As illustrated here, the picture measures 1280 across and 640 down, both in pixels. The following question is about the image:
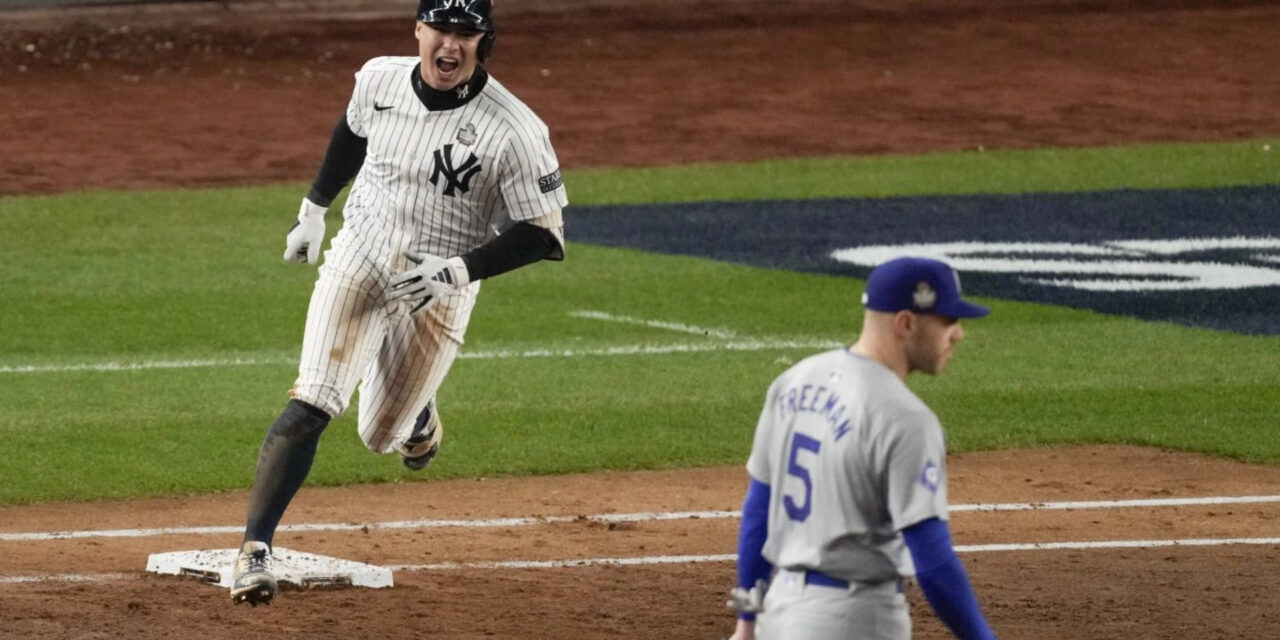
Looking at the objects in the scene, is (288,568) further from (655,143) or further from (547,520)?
(655,143)

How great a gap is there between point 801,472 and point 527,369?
6.92m

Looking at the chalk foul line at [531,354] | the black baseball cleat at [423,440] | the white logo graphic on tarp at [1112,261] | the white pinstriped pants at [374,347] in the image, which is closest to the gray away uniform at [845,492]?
the white pinstriped pants at [374,347]

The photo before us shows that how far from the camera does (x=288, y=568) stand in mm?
7191

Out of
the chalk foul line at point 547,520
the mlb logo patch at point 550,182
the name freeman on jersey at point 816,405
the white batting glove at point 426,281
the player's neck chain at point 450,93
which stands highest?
the player's neck chain at point 450,93

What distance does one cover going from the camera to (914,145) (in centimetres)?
2028

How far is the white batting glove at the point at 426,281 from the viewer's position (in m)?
6.81

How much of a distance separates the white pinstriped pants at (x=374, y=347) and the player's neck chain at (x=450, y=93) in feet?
1.78

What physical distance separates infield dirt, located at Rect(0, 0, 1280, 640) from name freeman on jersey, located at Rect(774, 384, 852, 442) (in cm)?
233

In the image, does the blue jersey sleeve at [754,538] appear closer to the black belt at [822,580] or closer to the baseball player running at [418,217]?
the black belt at [822,580]

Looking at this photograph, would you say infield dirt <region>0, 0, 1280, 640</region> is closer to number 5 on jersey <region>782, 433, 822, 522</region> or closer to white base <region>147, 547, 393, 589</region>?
white base <region>147, 547, 393, 589</region>

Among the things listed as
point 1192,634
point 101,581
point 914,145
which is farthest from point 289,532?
point 914,145

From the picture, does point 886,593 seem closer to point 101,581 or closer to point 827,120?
point 101,581

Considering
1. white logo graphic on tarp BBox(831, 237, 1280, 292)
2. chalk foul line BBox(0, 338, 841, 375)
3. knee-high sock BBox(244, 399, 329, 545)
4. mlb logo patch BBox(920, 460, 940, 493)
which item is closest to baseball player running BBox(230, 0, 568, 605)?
knee-high sock BBox(244, 399, 329, 545)

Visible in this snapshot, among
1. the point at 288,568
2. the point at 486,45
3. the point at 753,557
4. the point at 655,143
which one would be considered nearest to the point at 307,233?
the point at 486,45
